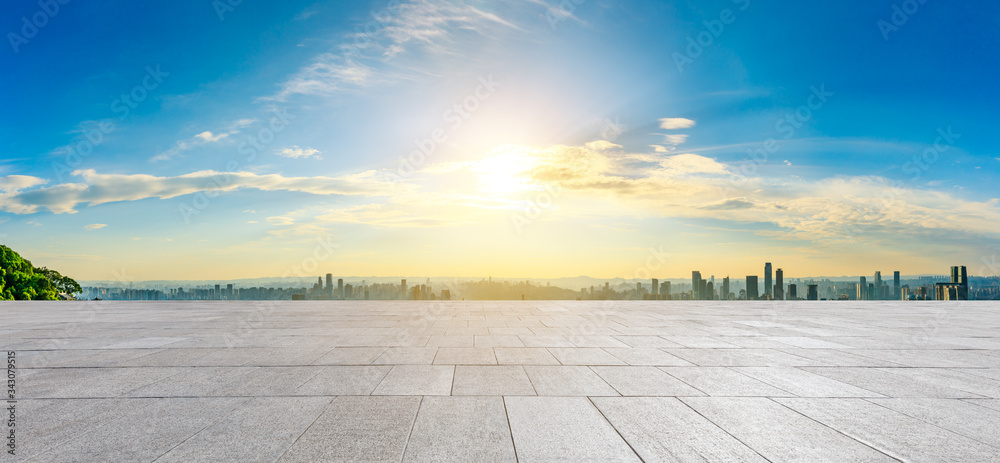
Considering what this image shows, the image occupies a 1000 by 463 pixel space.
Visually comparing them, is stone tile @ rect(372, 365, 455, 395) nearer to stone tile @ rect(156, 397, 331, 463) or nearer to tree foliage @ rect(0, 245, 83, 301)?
stone tile @ rect(156, 397, 331, 463)

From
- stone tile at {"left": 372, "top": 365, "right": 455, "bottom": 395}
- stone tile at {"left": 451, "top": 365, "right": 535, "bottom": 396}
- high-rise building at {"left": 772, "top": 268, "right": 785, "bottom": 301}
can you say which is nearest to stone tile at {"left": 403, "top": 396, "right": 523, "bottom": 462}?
stone tile at {"left": 451, "top": 365, "right": 535, "bottom": 396}

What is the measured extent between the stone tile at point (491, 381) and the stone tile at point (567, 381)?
19 centimetres

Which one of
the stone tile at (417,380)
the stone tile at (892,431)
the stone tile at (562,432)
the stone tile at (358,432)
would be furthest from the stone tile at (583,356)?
the stone tile at (358,432)

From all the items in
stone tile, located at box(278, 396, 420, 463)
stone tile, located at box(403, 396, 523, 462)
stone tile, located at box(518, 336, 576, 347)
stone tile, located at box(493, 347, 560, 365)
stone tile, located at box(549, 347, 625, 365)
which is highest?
stone tile, located at box(493, 347, 560, 365)

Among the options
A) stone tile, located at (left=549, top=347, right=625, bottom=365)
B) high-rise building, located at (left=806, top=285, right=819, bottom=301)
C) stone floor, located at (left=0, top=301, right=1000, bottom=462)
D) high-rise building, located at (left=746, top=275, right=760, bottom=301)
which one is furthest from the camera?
high-rise building, located at (left=746, top=275, right=760, bottom=301)

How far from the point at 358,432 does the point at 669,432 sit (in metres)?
3.69

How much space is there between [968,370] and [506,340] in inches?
390

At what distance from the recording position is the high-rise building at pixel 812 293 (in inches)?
1494

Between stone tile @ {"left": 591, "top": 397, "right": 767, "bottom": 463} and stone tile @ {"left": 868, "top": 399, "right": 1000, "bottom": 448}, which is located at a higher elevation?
stone tile @ {"left": 591, "top": 397, "right": 767, "bottom": 463}

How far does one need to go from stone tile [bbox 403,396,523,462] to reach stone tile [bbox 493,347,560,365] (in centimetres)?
306

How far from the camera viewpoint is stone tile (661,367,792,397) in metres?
8.07

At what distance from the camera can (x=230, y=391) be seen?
8.12 metres

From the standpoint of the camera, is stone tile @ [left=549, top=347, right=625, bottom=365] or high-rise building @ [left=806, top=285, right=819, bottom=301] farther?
high-rise building @ [left=806, top=285, right=819, bottom=301]

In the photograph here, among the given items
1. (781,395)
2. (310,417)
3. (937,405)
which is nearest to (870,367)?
(937,405)
